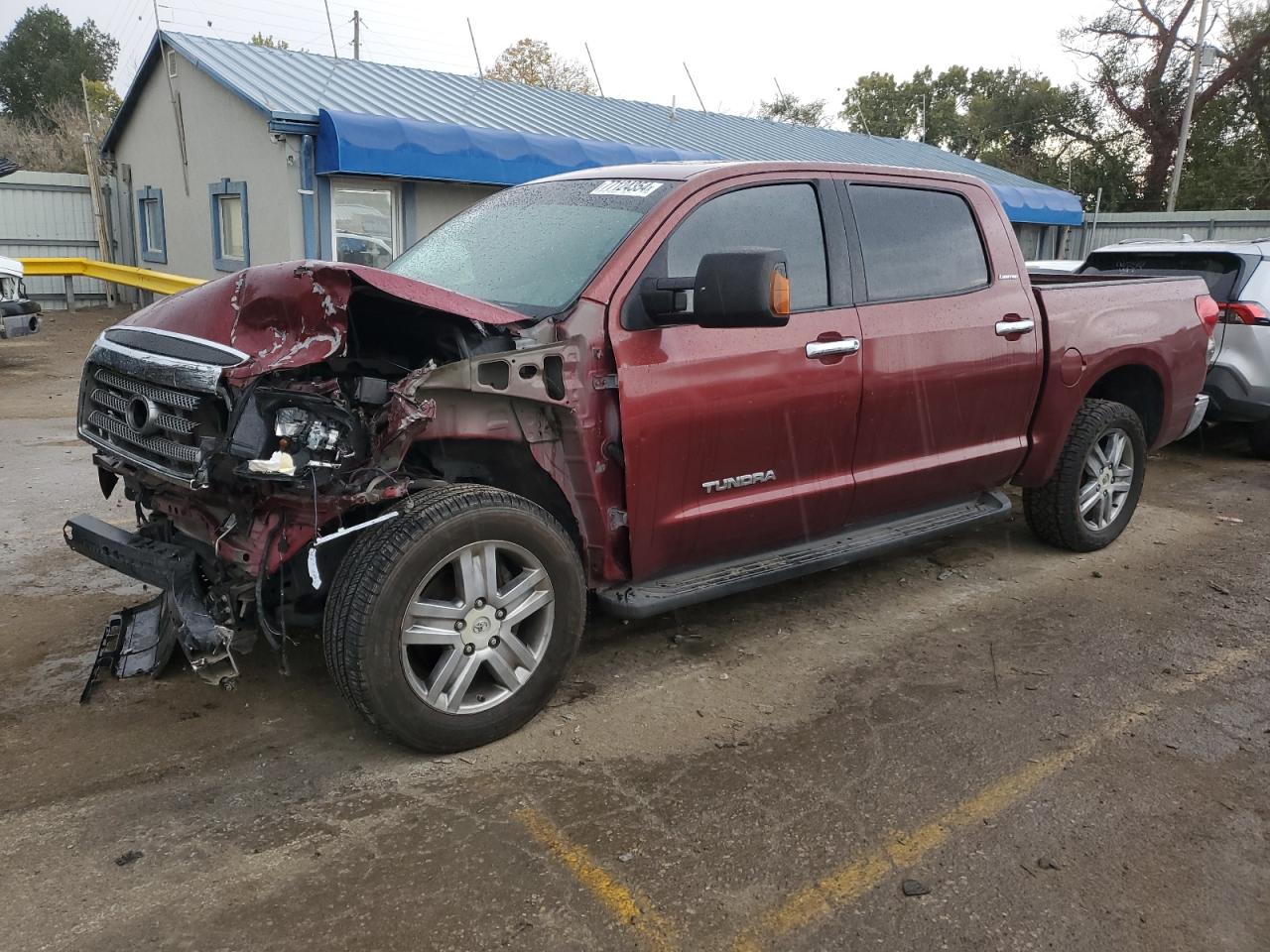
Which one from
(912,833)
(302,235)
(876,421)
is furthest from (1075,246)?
(912,833)

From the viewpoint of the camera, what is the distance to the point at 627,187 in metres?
3.97

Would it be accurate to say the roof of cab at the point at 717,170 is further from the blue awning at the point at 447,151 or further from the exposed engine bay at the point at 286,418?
the blue awning at the point at 447,151

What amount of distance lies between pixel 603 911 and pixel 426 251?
2.96m

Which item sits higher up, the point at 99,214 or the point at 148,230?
the point at 99,214

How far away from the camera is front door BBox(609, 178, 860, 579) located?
3.53 m

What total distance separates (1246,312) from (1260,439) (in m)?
1.26

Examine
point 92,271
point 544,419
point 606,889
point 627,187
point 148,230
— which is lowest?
point 606,889

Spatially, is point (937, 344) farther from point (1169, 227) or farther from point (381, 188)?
point (1169, 227)

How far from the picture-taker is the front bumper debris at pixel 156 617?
311 cm

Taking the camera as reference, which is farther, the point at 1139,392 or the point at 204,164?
the point at 204,164

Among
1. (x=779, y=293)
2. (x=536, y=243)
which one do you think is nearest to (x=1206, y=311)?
(x=779, y=293)

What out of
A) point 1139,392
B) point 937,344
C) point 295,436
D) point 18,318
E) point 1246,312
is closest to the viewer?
point 295,436

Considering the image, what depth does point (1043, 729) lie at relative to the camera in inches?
142

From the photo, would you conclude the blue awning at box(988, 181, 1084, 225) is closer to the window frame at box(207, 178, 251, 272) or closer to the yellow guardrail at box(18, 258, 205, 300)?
the window frame at box(207, 178, 251, 272)
